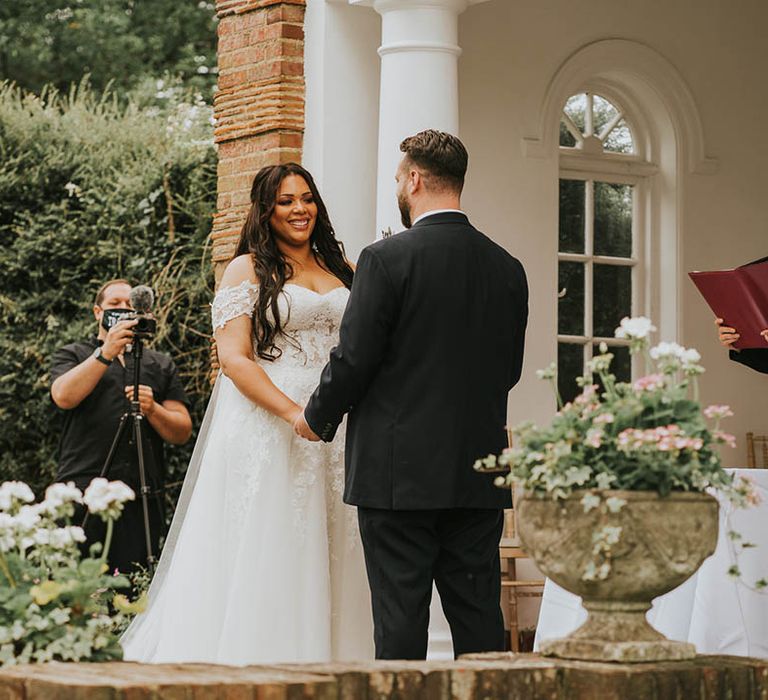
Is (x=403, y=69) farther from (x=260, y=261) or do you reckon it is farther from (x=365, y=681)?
(x=365, y=681)

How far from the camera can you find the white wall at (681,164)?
8.17m

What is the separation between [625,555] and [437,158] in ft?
5.70

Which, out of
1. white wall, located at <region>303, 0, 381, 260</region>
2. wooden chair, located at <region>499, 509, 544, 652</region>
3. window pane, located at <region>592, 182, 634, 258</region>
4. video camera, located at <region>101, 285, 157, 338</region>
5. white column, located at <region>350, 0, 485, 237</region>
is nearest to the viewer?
white column, located at <region>350, 0, 485, 237</region>

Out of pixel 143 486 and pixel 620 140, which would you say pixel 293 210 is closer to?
pixel 143 486

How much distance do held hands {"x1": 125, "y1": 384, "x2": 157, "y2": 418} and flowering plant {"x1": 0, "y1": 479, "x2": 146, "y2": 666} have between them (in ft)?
12.4

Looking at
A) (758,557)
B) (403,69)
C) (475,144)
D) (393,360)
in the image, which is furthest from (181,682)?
(475,144)

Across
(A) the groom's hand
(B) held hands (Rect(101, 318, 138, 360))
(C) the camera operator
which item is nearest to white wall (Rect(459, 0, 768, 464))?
(C) the camera operator

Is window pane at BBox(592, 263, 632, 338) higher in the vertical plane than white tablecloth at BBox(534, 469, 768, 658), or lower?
higher

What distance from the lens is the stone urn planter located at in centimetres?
327

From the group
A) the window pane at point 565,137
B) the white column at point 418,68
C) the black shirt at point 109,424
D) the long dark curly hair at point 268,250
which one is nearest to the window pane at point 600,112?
the window pane at point 565,137

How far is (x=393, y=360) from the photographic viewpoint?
15.0 ft

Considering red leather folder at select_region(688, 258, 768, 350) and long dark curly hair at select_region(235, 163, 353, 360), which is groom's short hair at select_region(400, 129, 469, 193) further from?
red leather folder at select_region(688, 258, 768, 350)

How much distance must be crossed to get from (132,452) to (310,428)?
282cm

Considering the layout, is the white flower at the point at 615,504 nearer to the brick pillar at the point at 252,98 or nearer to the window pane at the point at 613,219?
the brick pillar at the point at 252,98
